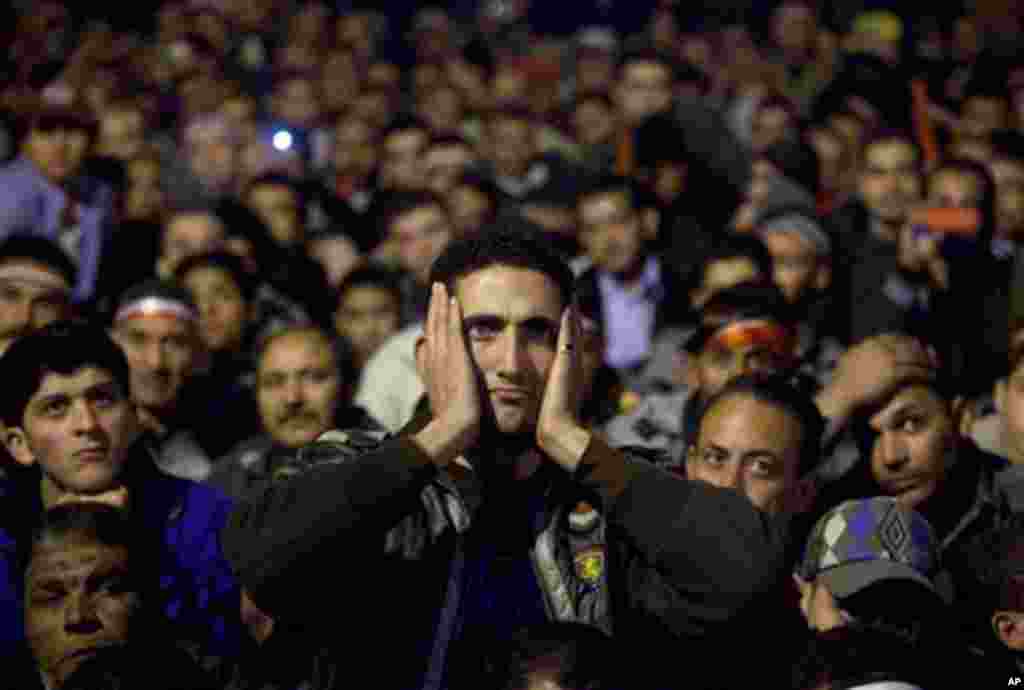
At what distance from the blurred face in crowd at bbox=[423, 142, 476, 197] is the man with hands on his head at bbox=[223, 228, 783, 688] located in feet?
23.1

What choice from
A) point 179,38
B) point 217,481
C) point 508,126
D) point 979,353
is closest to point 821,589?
point 217,481

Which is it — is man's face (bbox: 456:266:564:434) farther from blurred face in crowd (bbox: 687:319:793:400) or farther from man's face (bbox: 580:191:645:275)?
man's face (bbox: 580:191:645:275)

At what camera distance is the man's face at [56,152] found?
34.8 ft

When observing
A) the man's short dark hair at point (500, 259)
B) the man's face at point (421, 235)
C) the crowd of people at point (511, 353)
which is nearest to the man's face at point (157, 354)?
the crowd of people at point (511, 353)

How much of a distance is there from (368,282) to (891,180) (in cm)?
298

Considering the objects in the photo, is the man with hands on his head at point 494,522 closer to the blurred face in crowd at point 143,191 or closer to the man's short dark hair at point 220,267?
the man's short dark hair at point 220,267

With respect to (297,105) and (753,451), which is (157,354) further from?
(297,105)

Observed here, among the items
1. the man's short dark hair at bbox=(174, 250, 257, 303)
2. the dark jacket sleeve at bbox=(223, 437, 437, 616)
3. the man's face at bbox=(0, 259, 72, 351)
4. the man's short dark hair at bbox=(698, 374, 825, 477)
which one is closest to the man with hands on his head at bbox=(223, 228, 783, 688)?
the dark jacket sleeve at bbox=(223, 437, 437, 616)

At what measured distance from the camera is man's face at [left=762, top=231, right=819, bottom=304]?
929 centimetres

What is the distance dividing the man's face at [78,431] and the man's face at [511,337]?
6.13 ft

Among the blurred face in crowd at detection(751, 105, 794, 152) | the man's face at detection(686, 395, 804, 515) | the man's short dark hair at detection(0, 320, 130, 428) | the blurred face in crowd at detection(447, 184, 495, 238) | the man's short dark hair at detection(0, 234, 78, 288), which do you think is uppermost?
the blurred face in crowd at detection(751, 105, 794, 152)

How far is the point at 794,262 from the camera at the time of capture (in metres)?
9.34

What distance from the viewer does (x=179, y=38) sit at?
52.5ft

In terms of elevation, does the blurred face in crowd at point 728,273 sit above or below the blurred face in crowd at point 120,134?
below
